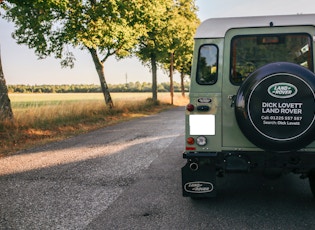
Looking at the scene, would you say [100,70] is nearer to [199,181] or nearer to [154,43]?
[154,43]

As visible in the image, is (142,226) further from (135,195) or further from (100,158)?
(100,158)

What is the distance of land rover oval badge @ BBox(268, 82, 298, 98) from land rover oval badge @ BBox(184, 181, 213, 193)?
1.57 m

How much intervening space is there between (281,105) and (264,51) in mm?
957

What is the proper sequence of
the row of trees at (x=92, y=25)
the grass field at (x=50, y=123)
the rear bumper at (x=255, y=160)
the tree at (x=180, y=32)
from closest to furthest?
the rear bumper at (x=255, y=160)
the grass field at (x=50, y=123)
the row of trees at (x=92, y=25)
the tree at (x=180, y=32)

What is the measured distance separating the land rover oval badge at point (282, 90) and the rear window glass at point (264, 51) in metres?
0.66

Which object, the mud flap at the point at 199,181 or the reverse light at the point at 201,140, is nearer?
the reverse light at the point at 201,140

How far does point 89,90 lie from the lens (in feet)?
314

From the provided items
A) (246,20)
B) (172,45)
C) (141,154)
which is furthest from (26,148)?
(172,45)

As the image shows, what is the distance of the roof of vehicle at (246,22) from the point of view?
14.9 ft

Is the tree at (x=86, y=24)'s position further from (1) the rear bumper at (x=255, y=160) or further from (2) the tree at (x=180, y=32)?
(1) the rear bumper at (x=255, y=160)

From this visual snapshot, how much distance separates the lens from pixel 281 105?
4.14m

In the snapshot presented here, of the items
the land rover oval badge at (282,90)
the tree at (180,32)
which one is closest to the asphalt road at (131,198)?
the land rover oval badge at (282,90)

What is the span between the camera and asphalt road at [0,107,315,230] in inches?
169

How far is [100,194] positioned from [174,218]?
1615 mm
